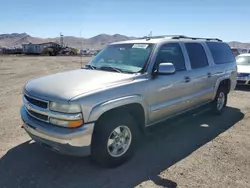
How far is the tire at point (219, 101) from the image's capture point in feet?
21.2

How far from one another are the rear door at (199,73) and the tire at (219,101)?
50 cm

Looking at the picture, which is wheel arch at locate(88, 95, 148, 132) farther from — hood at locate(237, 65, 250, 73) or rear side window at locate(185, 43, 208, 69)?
hood at locate(237, 65, 250, 73)

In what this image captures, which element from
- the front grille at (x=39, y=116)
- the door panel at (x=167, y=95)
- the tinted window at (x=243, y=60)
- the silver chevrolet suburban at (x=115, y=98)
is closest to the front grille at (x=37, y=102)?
the silver chevrolet suburban at (x=115, y=98)

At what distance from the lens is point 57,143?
11.0 ft

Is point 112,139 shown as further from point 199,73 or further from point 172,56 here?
point 199,73

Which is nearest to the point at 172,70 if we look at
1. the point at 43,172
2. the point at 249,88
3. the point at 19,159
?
the point at 43,172

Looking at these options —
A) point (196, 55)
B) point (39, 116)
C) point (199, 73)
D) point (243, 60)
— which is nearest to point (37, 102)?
point (39, 116)

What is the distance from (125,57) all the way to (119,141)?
5.12 feet

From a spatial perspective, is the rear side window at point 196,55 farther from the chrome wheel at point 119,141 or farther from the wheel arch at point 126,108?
the chrome wheel at point 119,141

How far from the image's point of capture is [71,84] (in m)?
3.68

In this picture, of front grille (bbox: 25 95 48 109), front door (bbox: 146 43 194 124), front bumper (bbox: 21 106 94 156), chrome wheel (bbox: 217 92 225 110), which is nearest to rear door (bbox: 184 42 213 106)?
front door (bbox: 146 43 194 124)

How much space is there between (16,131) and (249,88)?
31.5 feet

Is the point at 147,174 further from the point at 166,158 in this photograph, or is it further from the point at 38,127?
the point at 38,127

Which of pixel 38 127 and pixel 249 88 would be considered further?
pixel 249 88
